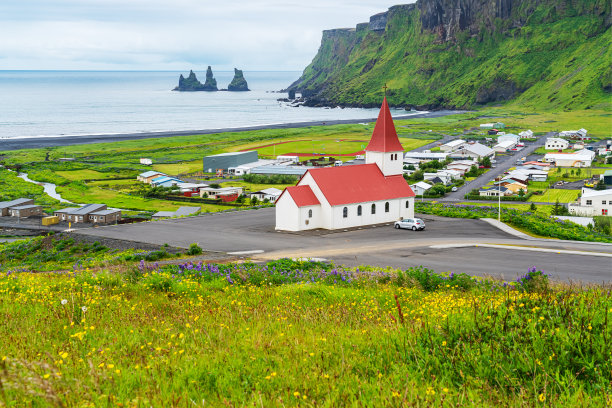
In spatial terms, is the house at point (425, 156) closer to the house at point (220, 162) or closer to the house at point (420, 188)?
the house at point (420, 188)

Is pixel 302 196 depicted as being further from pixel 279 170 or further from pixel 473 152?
pixel 473 152

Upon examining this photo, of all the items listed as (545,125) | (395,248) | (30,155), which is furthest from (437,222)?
(545,125)

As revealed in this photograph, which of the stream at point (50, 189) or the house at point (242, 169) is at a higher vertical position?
the house at point (242, 169)

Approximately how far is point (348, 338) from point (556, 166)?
334 feet

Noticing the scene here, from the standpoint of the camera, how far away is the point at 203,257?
1162 inches

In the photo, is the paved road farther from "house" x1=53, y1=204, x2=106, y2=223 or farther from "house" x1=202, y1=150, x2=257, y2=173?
"house" x1=53, y1=204, x2=106, y2=223

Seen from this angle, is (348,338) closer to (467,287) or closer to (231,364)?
(231,364)

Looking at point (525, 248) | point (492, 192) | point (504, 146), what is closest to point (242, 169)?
point (492, 192)

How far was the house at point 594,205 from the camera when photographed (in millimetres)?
62375

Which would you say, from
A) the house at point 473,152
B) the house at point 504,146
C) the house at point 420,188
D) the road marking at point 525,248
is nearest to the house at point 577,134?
the house at point 504,146

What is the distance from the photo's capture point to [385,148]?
143 feet

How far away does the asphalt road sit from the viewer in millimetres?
26969

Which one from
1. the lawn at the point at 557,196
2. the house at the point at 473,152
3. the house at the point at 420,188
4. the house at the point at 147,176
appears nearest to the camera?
the lawn at the point at 557,196

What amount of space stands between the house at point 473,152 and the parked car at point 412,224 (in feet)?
236
